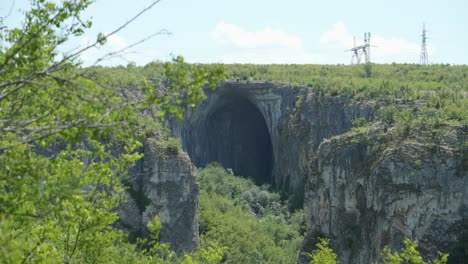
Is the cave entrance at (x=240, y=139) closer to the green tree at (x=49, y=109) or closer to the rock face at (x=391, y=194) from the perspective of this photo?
the rock face at (x=391, y=194)

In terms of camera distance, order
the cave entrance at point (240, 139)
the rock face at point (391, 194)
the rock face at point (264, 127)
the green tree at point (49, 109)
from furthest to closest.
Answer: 1. the cave entrance at point (240, 139)
2. the rock face at point (264, 127)
3. the rock face at point (391, 194)
4. the green tree at point (49, 109)

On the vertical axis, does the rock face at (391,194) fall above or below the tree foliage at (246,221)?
above

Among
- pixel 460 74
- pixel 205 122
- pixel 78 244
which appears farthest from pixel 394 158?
pixel 205 122

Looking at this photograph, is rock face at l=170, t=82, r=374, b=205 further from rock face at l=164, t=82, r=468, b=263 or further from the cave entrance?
rock face at l=164, t=82, r=468, b=263


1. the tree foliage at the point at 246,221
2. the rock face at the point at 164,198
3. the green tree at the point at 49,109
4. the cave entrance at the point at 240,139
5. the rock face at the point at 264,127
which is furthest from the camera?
the cave entrance at the point at 240,139

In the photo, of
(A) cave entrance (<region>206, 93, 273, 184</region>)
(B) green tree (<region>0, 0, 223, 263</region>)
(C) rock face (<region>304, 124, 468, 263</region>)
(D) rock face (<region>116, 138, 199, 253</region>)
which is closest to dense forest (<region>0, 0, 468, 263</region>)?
(B) green tree (<region>0, 0, 223, 263</region>)

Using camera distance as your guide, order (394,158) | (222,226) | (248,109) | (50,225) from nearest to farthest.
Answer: (50,225) < (394,158) < (222,226) < (248,109)

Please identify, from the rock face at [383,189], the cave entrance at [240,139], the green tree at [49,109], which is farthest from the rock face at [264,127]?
the green tree at [49,109]

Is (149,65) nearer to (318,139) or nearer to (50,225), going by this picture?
(318,139)
